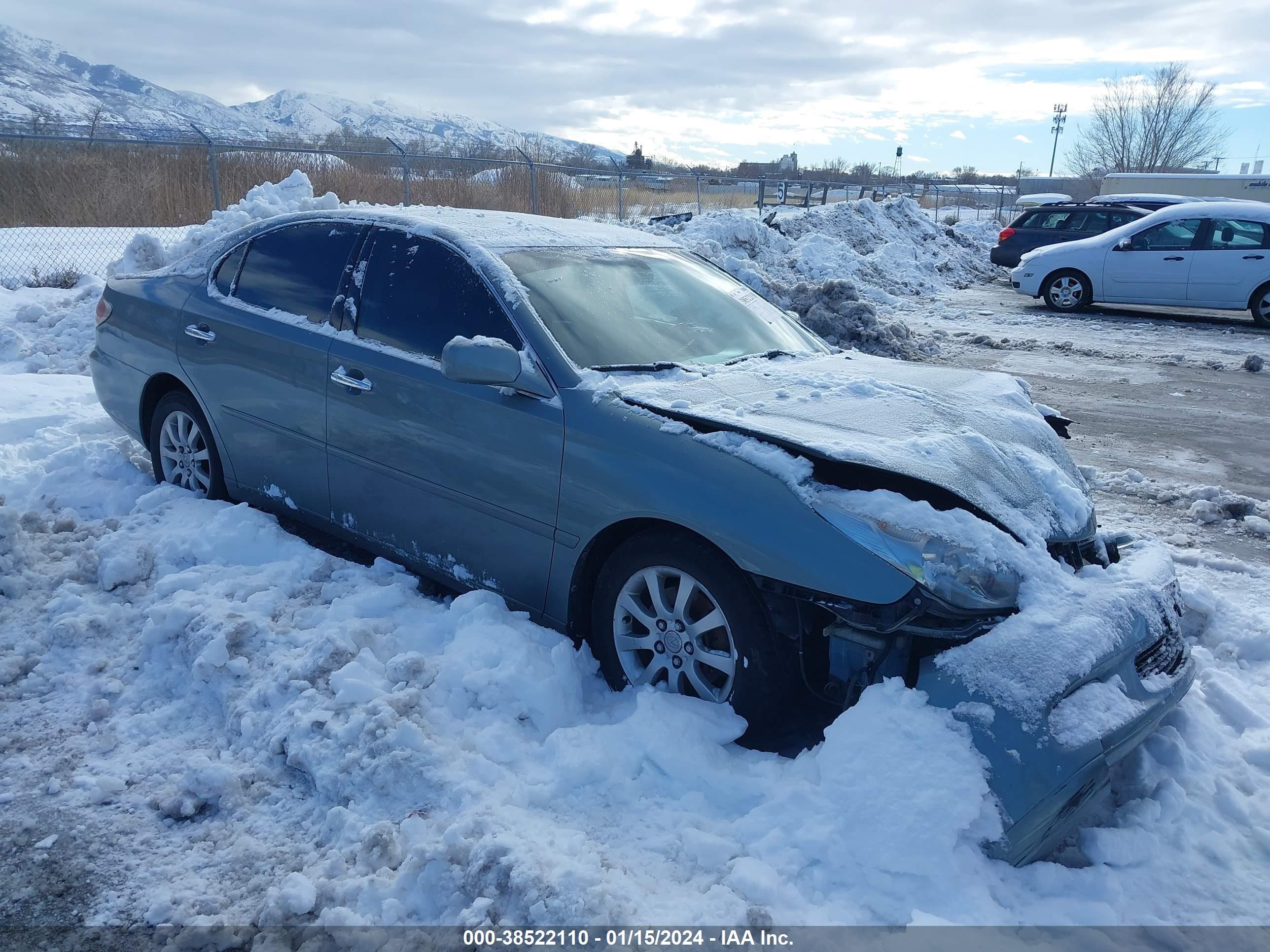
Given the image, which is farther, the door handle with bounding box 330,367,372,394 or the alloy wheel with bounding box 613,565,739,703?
the door handle with bounding box 330,367,372,394

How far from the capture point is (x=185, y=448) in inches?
197

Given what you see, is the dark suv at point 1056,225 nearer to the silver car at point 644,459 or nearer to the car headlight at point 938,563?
the silver car at point 644,459

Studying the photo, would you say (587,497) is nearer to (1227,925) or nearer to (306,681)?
(306,681)

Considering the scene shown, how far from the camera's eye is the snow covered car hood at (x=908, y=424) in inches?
120

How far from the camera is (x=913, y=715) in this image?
8.76 ft

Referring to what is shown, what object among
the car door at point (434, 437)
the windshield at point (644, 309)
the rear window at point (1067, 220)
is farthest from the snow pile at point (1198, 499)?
the rear window at point (1067, 220)

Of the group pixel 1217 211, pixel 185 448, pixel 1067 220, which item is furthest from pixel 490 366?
pixel 1067 220

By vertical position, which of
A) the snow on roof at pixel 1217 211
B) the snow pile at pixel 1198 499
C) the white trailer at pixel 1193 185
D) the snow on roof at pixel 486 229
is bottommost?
the snow pile at pixel 1198 499

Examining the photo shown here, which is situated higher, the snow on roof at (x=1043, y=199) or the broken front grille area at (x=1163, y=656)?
the snow on roof at (x=1043, y=199)

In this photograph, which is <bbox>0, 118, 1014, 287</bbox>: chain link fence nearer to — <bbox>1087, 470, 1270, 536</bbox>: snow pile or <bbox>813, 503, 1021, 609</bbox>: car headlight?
<bbox>1087, 470, 1270, 536</bbox>: snow pile

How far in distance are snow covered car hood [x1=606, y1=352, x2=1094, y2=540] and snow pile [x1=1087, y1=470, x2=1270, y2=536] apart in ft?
8.68

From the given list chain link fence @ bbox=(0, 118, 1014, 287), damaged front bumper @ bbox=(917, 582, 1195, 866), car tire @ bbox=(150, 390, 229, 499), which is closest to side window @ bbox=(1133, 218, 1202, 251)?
chain link fence @ bbox=(0, 118, 1014, 287)

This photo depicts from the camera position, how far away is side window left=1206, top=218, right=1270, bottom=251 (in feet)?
45.4

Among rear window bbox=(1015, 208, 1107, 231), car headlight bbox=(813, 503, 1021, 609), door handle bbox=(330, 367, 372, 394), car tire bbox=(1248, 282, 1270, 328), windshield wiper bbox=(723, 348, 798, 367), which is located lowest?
car headlight bbox=(813, 503, 1021, 609)
